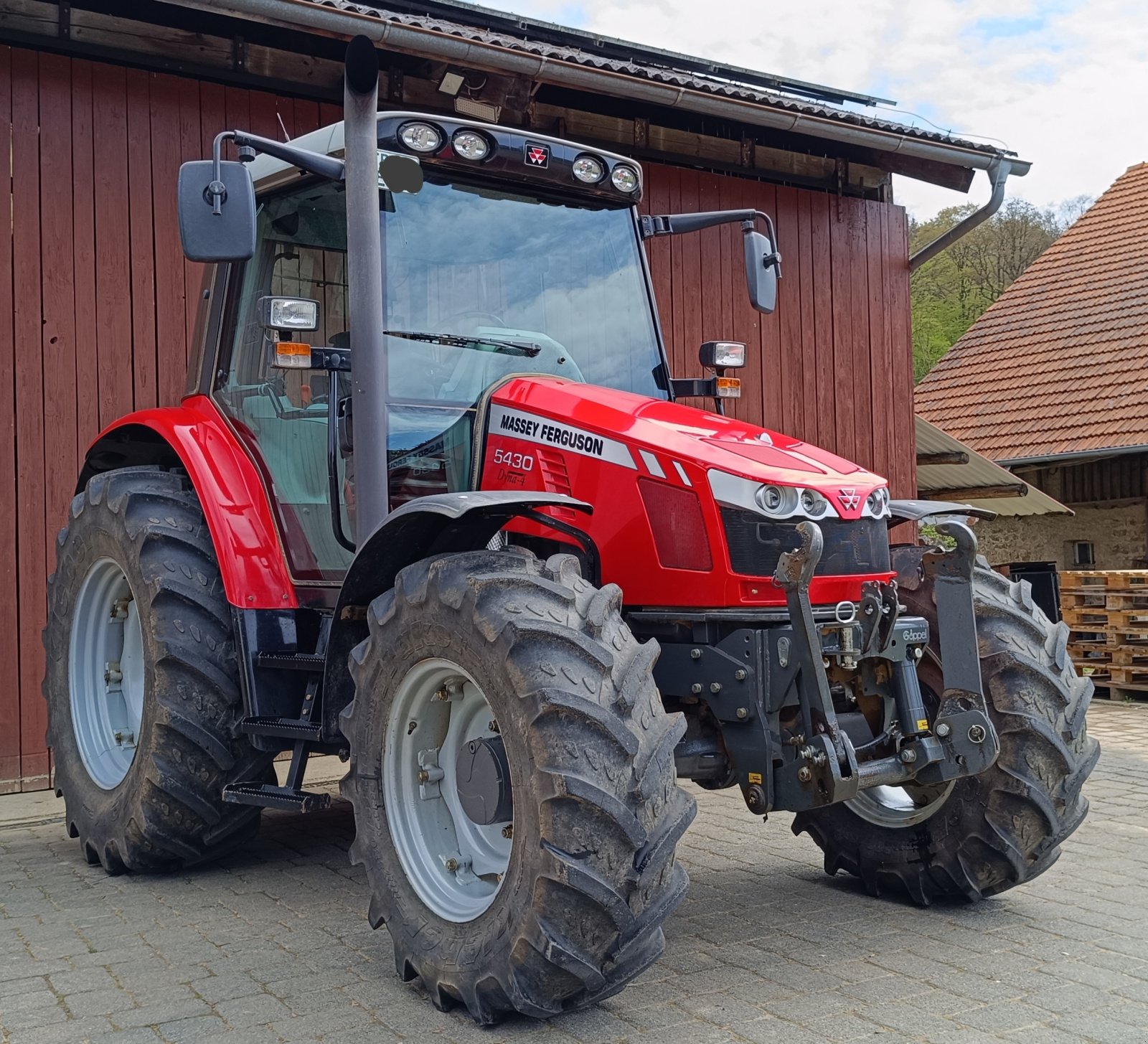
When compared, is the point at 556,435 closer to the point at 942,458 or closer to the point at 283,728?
the point at 283,728

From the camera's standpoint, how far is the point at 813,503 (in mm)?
3941

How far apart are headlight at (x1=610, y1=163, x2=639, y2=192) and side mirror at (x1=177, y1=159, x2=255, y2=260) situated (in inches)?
56.6

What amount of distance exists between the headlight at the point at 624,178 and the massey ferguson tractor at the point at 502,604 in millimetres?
15

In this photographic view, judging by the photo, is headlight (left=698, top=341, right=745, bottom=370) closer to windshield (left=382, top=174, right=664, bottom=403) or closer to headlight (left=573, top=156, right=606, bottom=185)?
windshield (left=382, top=174, right=664, bottom=403)

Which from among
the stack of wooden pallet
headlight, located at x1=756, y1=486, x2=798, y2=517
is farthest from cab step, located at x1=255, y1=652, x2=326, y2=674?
the stack of wooden pallet

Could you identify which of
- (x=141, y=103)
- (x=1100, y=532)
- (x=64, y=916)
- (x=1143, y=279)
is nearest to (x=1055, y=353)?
(x=1143, y=279)

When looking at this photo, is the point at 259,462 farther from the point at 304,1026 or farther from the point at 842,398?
the point at 842,398

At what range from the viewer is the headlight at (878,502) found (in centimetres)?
412

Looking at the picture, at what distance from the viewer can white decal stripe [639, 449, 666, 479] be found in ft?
12.9

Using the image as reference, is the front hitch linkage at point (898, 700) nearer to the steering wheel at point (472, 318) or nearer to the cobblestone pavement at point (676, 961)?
the cobblestone pavement at point (676, 961)

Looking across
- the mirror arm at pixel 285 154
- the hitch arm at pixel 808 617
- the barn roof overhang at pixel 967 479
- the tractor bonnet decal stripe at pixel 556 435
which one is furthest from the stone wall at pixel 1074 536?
the mirror arm at pixel 285 154

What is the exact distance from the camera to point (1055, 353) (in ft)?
53.8

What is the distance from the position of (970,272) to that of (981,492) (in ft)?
76.5

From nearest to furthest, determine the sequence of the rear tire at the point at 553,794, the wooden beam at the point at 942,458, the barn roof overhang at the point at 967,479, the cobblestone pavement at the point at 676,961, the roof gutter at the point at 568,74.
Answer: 1. the rear tire at the point at 553,794
2. the cobblestone pavement at the point at 676,961
3. the roof gutter at the point at 568,74
4. the barn roof overhang at the point at 967,479
5. the wooden beam at the point at 942,458
